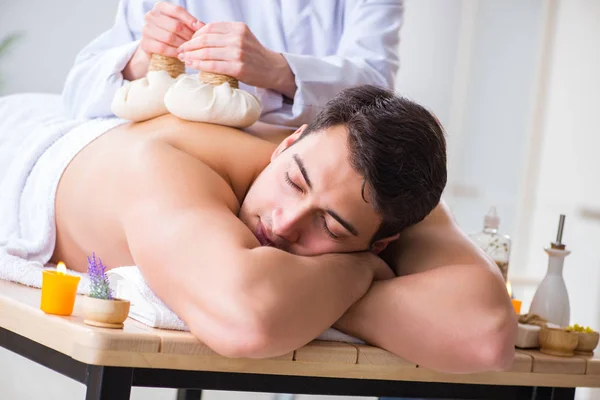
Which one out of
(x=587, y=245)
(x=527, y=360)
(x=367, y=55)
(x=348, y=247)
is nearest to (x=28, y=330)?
(x=348, y=247)

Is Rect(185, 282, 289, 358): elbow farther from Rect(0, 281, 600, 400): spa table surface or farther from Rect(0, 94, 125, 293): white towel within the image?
Rect(0, 94, 125, 293): white towel

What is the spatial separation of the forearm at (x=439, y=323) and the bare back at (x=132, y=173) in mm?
316

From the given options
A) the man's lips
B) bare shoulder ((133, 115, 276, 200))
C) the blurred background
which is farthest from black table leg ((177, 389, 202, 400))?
the blurred background

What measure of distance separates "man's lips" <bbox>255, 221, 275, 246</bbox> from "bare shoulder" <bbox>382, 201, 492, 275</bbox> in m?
0.30

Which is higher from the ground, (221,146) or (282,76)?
(282,76)

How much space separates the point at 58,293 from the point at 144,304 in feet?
0.43

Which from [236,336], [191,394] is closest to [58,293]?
[236,336]

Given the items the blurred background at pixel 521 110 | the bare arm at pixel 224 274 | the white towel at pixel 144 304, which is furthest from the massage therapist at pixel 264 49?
the blurred background at pixel 521 110

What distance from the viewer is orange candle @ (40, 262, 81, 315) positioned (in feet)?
4.40

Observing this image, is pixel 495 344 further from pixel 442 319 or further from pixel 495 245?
pixel 495 245

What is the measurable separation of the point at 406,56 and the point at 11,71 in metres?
2.16

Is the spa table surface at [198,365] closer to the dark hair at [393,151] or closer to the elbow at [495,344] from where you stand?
the elbow at [495,344]

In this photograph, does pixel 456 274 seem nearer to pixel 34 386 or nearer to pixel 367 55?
pixel 367 55

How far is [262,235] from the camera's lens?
1524mm
